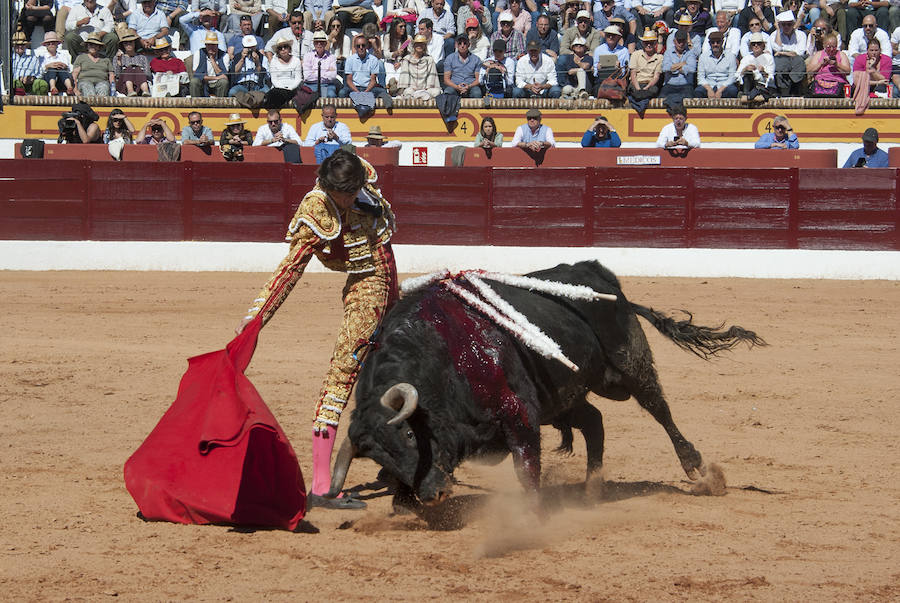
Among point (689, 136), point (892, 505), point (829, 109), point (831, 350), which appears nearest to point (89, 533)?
point (892, 505)

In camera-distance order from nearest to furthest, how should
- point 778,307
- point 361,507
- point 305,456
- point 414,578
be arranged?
point 414,578 < point 361,507 < point 305,456 < point 778,307

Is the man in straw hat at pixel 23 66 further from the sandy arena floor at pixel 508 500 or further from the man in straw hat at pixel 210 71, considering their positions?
the sandy arena floor at pixel 508 500

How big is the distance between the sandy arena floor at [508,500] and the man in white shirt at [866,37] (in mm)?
5488

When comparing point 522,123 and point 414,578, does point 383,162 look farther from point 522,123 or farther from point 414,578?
point 414,578

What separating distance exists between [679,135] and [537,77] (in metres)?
1.88

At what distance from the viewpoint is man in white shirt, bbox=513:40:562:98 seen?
503 inches

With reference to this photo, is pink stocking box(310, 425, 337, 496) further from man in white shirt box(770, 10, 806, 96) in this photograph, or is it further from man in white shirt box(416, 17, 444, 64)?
man in white shirt box(770, 10, 806, 96)

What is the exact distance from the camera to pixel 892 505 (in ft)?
13.7

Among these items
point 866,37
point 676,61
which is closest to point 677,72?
point 676,61

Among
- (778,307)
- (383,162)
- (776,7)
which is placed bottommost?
(778,307)

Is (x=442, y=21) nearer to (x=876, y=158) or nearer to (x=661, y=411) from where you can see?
(x=876, y=158)

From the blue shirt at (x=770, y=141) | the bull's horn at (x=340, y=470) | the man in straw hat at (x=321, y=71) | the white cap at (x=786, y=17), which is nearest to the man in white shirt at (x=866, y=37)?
A: the white cap at (x=786, y=17)

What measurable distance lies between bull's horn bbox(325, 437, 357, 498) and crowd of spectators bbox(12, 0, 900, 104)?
8937 millimetres

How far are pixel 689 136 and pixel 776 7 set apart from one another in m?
2.46
